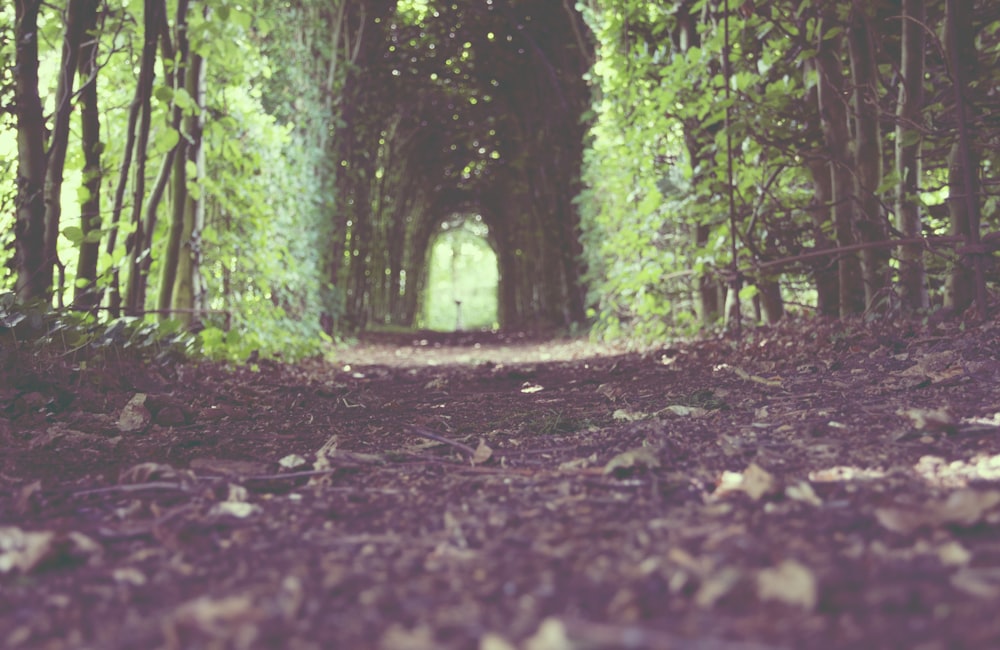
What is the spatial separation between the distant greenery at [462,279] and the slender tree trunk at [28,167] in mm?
28195

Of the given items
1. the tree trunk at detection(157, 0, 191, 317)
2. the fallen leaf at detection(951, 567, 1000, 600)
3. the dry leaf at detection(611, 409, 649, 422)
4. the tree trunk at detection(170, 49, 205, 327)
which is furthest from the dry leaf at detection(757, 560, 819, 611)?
the tree trunk at detection(170, 49, 205, 327)

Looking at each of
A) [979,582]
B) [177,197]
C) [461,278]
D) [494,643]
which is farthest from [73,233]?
[461,278]

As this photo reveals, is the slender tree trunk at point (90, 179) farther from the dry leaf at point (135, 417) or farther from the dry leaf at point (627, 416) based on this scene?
the dry leaf at point (627, 416)

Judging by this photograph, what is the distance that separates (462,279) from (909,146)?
54.3 m

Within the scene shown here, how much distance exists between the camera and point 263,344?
5637mm

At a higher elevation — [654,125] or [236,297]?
[654,125]

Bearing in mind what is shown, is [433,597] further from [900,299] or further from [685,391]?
[900,299]

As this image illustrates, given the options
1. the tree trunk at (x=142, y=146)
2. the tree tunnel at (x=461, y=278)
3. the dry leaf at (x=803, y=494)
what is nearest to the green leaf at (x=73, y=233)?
the tree trunk at (x=142, y=146)

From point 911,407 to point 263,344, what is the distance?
4611 millimetres

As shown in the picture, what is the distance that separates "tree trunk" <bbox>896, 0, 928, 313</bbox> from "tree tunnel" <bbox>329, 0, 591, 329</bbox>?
623cm

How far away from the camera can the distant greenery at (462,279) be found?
3956 centimetres

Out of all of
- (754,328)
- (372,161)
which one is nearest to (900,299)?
(754,328)

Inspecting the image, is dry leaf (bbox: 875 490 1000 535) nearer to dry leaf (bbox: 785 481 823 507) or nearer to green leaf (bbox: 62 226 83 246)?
dry leaf (bbox: 785 481 823 507)

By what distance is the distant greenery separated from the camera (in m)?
39.6
